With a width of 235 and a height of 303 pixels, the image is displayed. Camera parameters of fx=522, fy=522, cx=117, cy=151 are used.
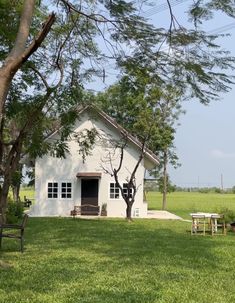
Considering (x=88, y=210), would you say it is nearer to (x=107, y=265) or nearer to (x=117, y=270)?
(x=107, y=265)

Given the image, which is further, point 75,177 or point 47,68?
point 75,177

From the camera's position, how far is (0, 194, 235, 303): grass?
7219mm

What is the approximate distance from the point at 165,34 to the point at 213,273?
443cm

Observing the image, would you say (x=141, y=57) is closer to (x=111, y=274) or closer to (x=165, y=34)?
(x=165, y=34)

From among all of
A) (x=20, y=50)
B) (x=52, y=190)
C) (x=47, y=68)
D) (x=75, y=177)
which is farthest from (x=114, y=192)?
(x=20, y=50)

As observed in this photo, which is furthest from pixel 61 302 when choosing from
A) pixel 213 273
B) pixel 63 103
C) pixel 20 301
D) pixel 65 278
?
pixel 63 103

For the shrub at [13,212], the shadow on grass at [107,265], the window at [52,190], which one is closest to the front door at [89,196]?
the window at [52,190]

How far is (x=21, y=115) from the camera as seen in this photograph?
1465cm

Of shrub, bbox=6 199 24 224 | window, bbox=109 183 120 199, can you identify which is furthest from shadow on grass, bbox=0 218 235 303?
window, bbox=109 183 120 199

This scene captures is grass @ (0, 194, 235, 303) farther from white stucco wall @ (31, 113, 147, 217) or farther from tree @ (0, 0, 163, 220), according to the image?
white stucco wall @ (31, 113, 147, 217)

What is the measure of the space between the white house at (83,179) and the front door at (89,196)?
58 mm

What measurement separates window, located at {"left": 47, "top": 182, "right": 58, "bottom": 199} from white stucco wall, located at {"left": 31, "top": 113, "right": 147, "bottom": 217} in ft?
0.59

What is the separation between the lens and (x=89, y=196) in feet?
101

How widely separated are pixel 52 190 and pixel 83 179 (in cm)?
192
